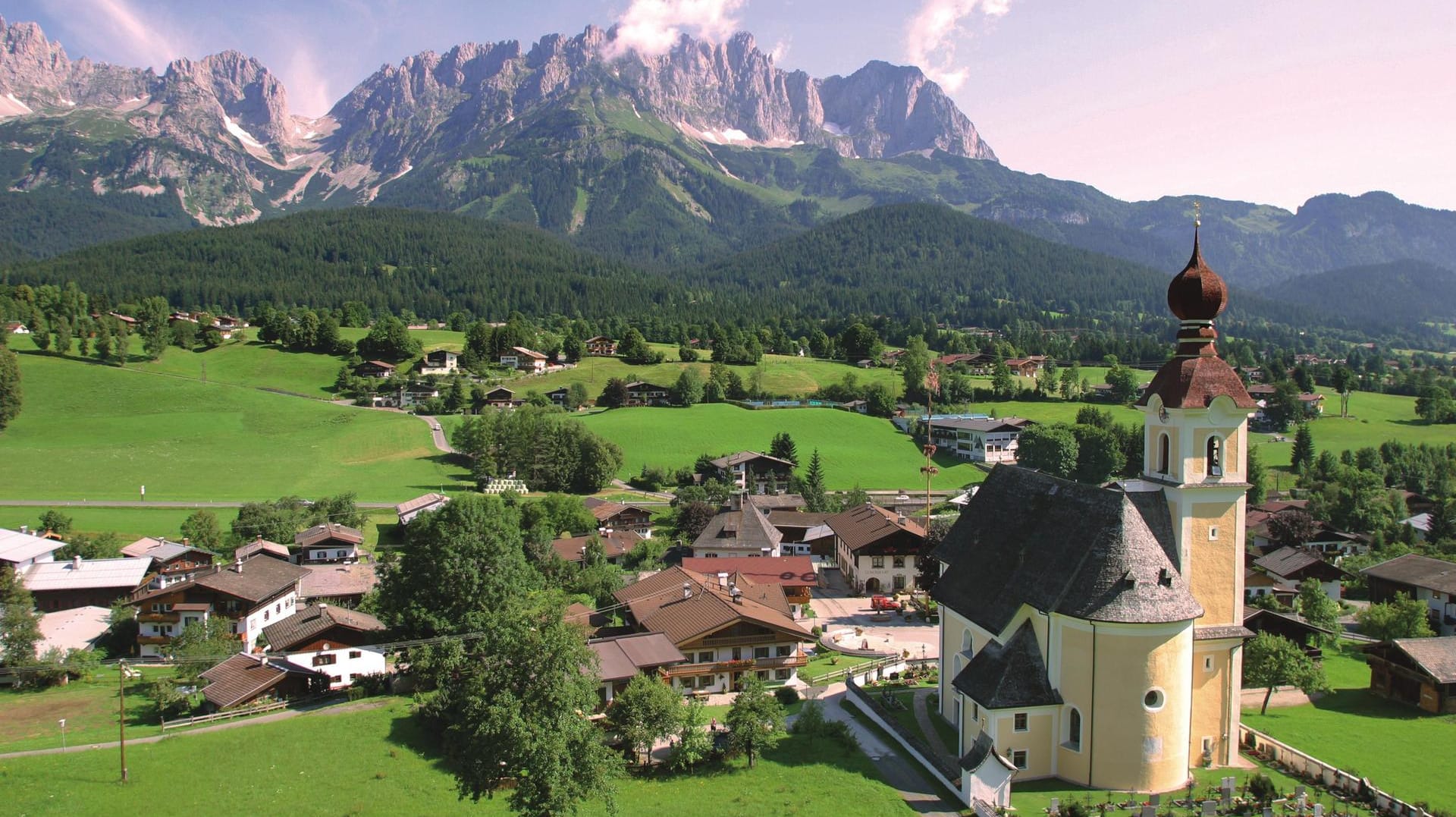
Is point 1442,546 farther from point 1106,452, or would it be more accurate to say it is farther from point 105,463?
point 105,463

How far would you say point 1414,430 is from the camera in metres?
110

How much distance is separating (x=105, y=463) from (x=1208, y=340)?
86196 millimetres

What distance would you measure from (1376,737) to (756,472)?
59.1m

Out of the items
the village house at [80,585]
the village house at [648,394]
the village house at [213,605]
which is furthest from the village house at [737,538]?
the village house at [648,394]

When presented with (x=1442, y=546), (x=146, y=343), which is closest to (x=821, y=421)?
(x=1442, y=546)

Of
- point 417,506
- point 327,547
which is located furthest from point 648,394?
point 327,547

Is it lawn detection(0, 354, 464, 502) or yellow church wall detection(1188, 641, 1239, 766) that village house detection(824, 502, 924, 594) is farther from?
lawn detection(0, 354, 464, 502)

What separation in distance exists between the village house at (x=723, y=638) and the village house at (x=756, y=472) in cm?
4199

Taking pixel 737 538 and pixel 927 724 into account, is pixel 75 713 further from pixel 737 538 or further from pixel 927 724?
pixel 737 538

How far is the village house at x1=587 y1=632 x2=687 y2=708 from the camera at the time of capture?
34594mm

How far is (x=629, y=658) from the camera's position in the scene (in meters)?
36.2

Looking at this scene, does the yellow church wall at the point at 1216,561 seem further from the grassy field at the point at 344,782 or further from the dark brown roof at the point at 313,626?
the dark brown roof at the point at 313,626

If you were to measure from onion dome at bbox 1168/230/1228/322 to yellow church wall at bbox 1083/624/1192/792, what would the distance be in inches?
368

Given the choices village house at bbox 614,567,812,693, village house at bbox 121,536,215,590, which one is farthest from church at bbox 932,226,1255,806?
village house at bbox 121,536,215,590
